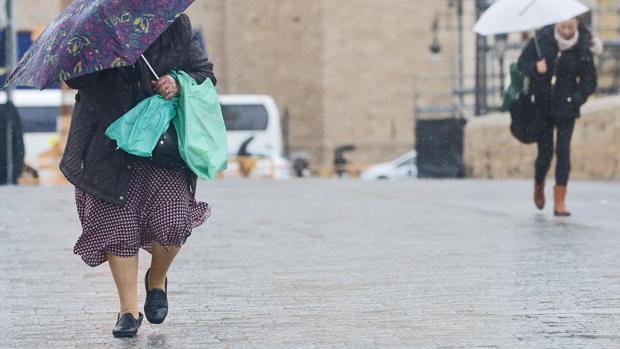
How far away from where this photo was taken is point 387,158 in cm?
5716

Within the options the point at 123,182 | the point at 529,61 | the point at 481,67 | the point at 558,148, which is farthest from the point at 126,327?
the point at 481,67

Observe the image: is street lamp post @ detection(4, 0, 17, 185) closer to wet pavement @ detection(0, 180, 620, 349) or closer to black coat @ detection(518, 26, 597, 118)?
wet pavement @ detection(0, 180, 620, 349)

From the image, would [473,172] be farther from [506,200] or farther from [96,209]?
[96,209]

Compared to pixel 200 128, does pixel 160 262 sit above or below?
below

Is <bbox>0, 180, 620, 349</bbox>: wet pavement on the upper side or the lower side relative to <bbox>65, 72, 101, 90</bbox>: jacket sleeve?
lower

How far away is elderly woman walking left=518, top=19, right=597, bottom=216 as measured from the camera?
11094mm

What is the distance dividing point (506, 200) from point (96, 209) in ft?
31.3

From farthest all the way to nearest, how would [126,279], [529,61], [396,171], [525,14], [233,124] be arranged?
[233,124], [396,171], [525,14], [529,61], [126,279]

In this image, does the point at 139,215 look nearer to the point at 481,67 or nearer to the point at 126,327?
the point at 126,327

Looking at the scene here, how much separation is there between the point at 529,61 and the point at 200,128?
620 cm

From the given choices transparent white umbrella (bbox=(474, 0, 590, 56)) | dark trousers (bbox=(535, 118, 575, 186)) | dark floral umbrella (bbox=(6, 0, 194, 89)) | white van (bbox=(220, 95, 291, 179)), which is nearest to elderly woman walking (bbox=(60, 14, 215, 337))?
dark floral umbrella (bbox=(6, 0, 194, 89))

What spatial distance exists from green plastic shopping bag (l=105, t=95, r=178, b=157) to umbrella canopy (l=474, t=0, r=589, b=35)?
646cm

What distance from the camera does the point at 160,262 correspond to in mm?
5695

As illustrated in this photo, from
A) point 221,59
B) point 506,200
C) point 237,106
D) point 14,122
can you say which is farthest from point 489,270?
point 221,59
